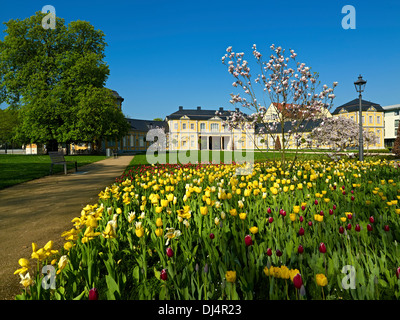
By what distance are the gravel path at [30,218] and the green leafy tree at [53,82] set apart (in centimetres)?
2298

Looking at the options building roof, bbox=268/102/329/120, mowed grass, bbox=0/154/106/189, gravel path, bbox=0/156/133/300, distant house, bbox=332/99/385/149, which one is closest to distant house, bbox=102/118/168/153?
mowed grass, bbox=0/154/106/189

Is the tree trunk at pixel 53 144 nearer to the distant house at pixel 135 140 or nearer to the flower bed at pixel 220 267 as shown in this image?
the distant house at pixel 135 140

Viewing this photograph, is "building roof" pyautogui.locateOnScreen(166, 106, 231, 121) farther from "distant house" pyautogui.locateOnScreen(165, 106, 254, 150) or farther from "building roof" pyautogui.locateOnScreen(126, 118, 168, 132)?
"building roof" pyautogui.locateOnScreen(126, 118, 168, 132)

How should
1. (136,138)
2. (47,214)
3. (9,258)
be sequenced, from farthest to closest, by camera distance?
(136,138) < (47,214) < (9,258)

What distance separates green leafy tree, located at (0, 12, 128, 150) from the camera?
28.0m

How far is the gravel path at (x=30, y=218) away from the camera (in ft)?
8.57

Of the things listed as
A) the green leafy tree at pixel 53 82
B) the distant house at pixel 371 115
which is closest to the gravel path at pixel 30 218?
the green leafy tree at pixel 53 82

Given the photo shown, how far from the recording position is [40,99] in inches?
1075

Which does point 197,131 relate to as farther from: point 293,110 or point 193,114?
point 293,110

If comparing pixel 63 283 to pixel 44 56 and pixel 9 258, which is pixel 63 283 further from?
pixel 44 56

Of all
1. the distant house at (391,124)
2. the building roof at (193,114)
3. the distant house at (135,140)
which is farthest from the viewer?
the building roof at (193,114)

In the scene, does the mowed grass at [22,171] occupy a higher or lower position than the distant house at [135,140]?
lower
